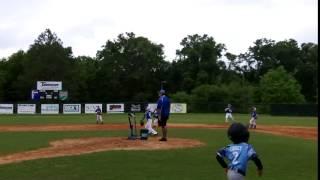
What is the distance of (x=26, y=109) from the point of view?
71125 millimetres

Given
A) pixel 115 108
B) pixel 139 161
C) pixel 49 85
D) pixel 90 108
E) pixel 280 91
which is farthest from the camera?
pixel 280 91

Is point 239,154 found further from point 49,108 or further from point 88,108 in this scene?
point 88,108

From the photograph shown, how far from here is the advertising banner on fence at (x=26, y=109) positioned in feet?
233

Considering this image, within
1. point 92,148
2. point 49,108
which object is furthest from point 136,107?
point 92,148

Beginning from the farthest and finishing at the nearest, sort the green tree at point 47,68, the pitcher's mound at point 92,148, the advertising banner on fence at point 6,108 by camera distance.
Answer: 1. the green tree at point 47,68
2. the advertising banner on fence at point 6,108
3. the pitcher's mound at point 92,148

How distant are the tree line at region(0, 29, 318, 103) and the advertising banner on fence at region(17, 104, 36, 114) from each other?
37395 millimetres

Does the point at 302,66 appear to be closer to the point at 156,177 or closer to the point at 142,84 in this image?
the point at 142,84

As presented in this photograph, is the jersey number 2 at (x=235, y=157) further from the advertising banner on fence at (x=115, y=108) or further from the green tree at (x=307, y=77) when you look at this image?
the green tree at (x=307, y=77)

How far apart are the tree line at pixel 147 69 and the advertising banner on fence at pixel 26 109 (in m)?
37.4

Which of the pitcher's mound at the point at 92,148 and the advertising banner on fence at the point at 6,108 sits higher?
the advertising banner on fence at the point at 6,108

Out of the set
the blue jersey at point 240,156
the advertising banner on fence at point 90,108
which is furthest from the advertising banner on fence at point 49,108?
the blue jersey at point 240,156

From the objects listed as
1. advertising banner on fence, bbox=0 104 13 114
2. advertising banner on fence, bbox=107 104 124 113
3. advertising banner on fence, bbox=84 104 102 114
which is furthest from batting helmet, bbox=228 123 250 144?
advertising banner on fence, bbox=107 104 124 113

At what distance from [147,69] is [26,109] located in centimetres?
5090

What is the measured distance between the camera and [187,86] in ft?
380
